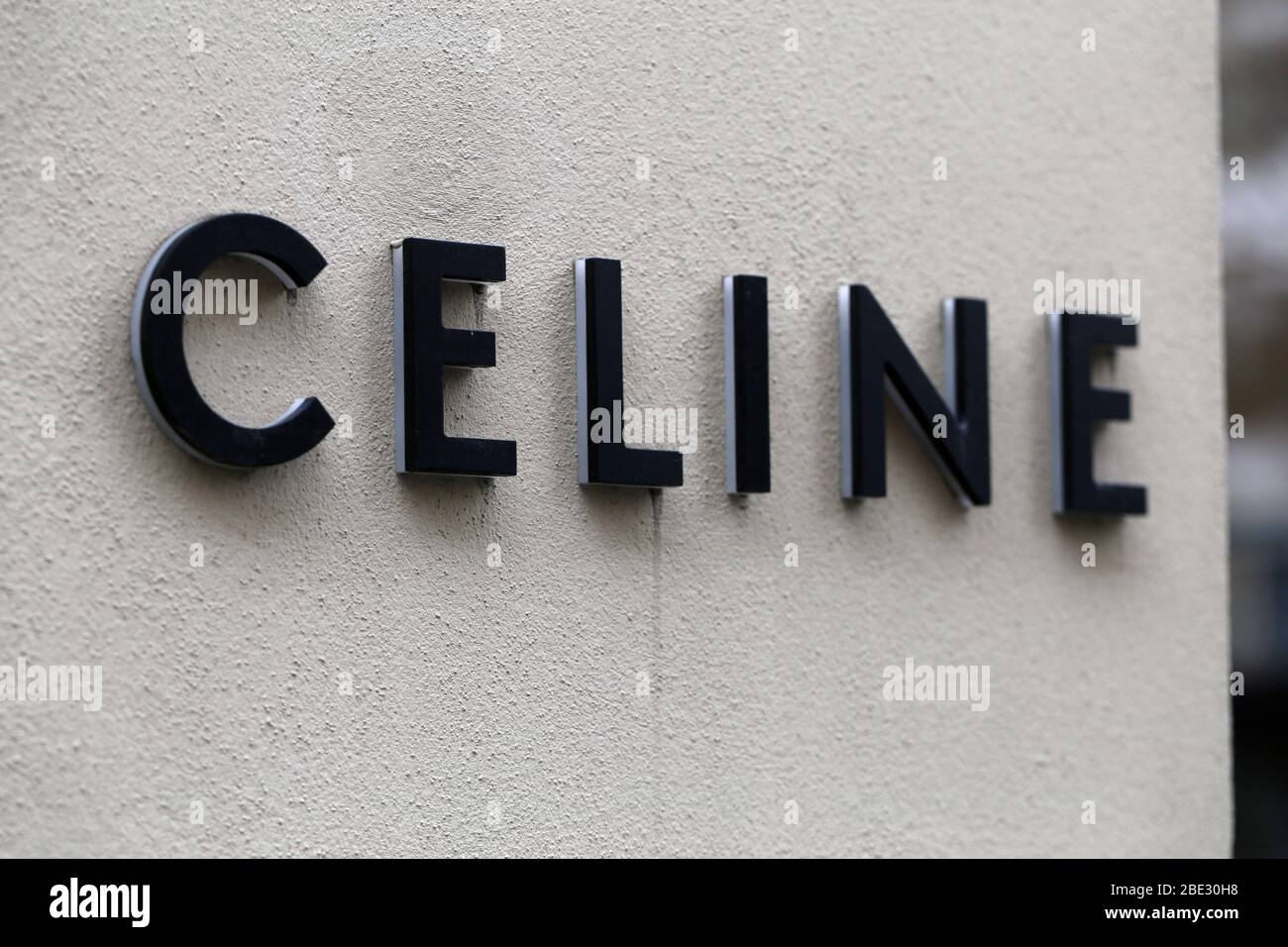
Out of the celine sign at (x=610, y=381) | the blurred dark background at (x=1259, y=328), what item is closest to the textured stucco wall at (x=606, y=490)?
the celine sign at (x=610, y=381)

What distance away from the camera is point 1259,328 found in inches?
541

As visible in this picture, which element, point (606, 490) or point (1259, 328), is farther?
point (1259, 328)

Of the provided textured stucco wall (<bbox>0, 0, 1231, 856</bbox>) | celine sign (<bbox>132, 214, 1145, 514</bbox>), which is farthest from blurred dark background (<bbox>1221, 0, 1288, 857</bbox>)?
celine sign (<bbox>132, 214, 1145, 514</bbox>)

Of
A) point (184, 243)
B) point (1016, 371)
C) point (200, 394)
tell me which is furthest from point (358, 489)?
point (1016, 371)

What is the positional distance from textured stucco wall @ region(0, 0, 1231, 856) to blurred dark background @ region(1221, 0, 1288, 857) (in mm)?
7619

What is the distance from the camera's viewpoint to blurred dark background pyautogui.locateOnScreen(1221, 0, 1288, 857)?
1359 cm

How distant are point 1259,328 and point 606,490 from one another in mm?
10535

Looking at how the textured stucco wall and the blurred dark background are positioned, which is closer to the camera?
the textured stucco wall

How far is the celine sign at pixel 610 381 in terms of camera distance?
4.10 metres

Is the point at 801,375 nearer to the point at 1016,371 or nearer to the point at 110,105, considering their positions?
the point at 1016,371

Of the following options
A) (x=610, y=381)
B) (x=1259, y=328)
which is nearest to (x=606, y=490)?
(x=610, y=381)

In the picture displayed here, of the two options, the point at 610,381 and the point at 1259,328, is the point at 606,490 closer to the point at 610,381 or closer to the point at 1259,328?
the point at 610,381

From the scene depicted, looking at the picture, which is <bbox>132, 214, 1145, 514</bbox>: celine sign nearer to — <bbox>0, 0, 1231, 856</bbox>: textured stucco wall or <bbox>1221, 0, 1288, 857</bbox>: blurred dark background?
<bbox>0, 0, 1231, 856</bbox>: textured stucco wall
